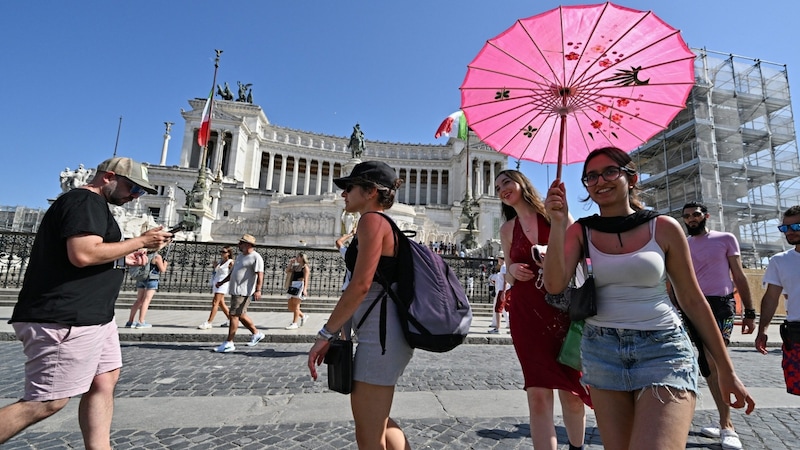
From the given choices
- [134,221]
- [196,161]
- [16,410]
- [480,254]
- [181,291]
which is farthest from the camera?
[196,161]

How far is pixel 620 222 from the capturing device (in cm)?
178

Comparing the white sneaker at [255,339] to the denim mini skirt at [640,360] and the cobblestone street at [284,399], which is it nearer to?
the cobblestone street at [284,399]

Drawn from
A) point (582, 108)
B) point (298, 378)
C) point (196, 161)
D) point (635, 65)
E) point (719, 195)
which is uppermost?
point (196, 161)

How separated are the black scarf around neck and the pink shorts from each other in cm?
262

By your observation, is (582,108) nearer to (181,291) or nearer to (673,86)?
(673,86)

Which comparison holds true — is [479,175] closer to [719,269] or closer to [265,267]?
[265,267]

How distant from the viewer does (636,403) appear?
5.18 ft

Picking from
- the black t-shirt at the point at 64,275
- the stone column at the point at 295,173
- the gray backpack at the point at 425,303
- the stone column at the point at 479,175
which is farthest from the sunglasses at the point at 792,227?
the stone column at the point at 295,173

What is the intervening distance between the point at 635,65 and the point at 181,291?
13752mm

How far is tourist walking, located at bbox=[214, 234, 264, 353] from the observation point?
6.21 m

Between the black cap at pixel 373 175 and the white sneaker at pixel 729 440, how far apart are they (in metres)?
3.17

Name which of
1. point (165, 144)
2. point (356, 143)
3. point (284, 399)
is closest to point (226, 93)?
point (165, 144)

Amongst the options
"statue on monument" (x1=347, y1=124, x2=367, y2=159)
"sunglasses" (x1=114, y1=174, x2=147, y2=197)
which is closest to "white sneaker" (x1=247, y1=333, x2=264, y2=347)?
"sunglasses" (x1=114, y1=174, x2=147, y2=197)

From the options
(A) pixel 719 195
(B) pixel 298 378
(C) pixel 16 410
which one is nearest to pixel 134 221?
(B) pixel 298 378
